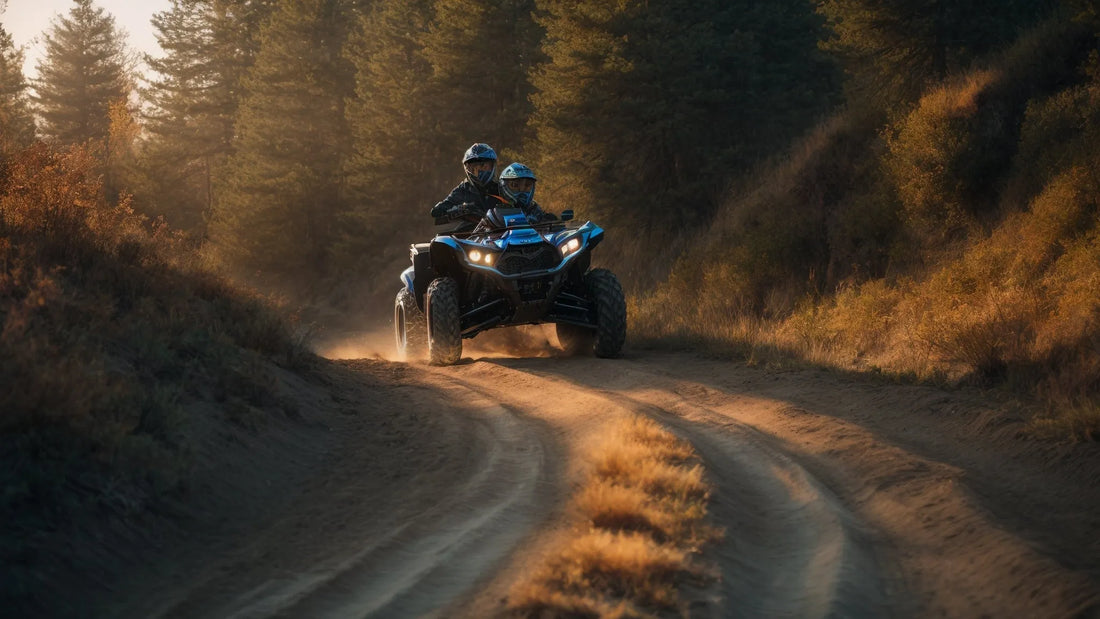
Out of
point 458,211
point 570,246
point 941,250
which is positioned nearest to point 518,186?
point 458,211

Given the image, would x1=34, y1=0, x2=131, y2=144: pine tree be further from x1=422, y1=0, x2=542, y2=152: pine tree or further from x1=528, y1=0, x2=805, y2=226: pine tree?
x1=528, y1=0, x2=805, y2=226: pine tree

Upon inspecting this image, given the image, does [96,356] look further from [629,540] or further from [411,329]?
[411,329]

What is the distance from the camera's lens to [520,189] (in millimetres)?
14195

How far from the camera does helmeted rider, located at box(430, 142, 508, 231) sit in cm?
1430

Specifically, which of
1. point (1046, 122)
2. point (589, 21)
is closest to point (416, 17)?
point (589, 21)

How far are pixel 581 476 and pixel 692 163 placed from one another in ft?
Answer: 59.1

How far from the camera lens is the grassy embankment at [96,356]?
17.3ft

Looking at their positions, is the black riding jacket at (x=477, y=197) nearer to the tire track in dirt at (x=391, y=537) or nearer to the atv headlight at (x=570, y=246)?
the atv headlight at (x=570, y=246)

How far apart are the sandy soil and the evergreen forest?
1394mm

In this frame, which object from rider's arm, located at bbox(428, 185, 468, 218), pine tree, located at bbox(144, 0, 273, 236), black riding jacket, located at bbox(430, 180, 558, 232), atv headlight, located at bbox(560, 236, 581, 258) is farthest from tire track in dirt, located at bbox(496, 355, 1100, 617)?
pine tree, located at bbox(144, 0, 273, 236)

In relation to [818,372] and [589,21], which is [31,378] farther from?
[589,21]

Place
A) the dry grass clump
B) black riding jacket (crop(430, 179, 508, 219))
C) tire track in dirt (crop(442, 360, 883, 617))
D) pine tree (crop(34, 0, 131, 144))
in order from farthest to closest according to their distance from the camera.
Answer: pine tree (crop(34, 0, 131, 144)), black riding jacket (crop(430, 179, 508, 219)), tire track in dirt (crop(442, 360, 883, 617)), the dry grass clump

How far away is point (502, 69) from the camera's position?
3177cm

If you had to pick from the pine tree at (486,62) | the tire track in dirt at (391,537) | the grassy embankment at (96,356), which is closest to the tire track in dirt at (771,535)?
the tire track in dirt at (391,537)
